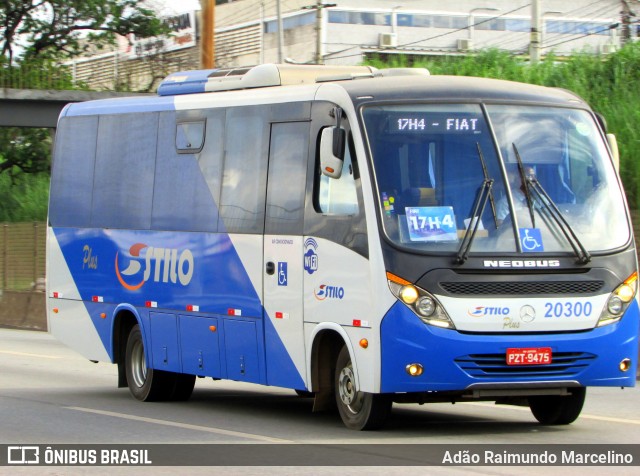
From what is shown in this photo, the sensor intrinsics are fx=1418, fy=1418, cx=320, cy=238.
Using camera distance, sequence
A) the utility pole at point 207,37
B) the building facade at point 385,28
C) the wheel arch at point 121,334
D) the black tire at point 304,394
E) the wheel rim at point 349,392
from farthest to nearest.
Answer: the building facade at point 385,28 < the utility pole at point 207,37 < the wheel arch at point 121,334 < the black tire at point 304,394 < the wheel rim at point 349,392

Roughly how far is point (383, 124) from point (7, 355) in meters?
12.0

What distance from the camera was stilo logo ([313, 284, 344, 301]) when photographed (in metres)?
11.5

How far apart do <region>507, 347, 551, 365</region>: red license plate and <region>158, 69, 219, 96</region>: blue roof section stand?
5.18m

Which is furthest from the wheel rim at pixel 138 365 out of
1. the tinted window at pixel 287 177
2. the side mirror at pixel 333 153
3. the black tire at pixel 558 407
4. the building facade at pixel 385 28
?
the building facade at pixel 385 28

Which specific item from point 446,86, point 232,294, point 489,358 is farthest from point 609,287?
point 232,294

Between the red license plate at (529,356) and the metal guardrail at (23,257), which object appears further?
the metal guardrail at (23,257)

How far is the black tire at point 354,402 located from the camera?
11.2m

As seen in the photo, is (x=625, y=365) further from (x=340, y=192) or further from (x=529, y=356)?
(x=340, y=192)

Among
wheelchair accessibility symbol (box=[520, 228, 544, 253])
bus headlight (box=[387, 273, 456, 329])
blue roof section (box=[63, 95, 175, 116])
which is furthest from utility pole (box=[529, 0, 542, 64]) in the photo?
bus headlight (box=[387, 273, 456, 329])

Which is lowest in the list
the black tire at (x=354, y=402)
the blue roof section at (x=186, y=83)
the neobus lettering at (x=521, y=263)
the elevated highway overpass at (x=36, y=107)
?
the black tire at (x=354, y=402)

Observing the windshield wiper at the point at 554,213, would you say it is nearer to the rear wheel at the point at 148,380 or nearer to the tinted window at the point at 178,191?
the tinted window at the point at 178,191

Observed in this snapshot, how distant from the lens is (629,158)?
24.0m

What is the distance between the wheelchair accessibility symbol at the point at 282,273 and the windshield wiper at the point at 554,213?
229 cm

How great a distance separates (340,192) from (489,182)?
1.26m
